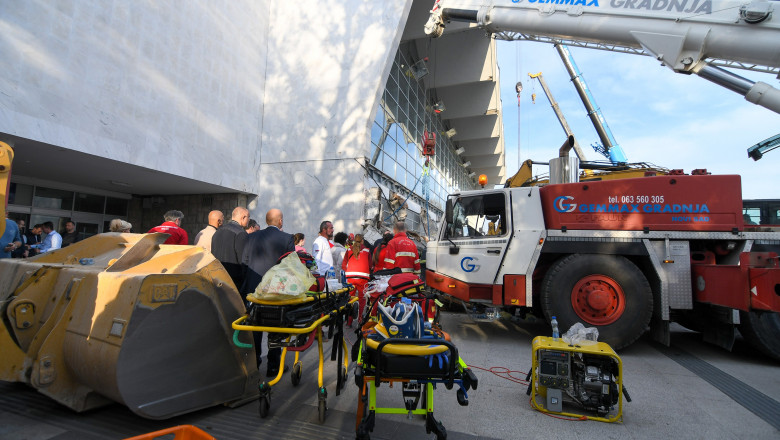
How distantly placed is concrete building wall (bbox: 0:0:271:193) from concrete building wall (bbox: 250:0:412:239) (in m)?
0.66

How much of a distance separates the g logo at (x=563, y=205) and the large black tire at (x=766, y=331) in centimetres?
255

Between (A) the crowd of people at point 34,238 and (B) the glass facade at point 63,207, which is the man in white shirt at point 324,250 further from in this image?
(B) the glass facade at point 63,207

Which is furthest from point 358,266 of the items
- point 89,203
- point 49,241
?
point 89,203

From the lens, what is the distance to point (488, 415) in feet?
10.2

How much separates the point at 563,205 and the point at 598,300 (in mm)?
1375

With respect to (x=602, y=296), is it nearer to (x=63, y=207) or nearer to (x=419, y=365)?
(x=419, y=365)

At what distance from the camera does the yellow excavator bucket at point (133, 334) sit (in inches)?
100

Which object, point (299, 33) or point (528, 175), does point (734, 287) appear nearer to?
point (528, 175)

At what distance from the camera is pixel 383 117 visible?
1309cm

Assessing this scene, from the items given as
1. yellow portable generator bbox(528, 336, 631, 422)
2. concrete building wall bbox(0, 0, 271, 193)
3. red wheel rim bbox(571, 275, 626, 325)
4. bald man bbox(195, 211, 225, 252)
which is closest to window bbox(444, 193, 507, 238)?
red wheel rim bbox(571, 275, 626, 325)

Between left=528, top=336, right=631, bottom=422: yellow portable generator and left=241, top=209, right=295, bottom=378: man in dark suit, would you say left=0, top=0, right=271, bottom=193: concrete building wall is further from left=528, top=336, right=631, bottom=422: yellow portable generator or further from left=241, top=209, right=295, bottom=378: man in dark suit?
left=528, top=336, right=631, bottom=422: yellow portable generator

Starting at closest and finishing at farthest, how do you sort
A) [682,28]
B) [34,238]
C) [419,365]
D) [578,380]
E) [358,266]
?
[419,365] → [578,380] → [682,28] → [358,266] → [34,238]

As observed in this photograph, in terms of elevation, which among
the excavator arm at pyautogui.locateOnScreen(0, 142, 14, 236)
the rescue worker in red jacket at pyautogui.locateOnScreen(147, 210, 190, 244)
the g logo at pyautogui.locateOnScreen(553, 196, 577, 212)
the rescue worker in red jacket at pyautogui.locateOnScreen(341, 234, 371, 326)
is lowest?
the rescue worker in red jacket at pyautogui.locateOnScreen(341, 234, 371, 326)

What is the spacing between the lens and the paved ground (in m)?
2.71
